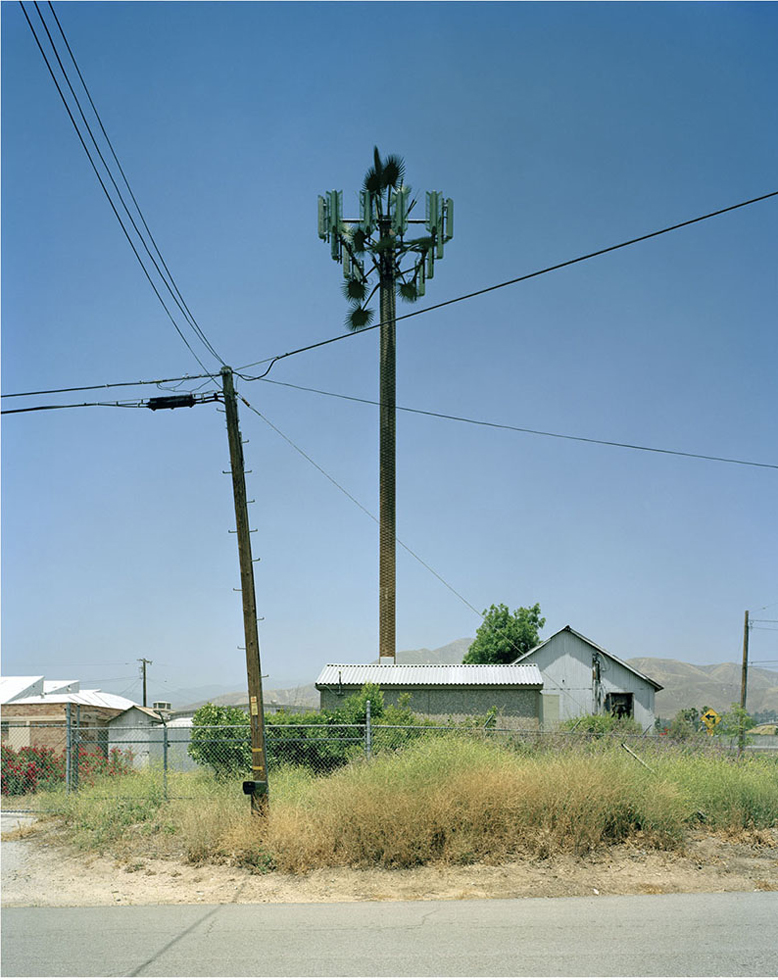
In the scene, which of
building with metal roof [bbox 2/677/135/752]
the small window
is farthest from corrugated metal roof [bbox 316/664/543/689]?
the small window

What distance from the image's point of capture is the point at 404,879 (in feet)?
33.3

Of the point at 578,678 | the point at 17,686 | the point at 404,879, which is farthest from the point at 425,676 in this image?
the point at 17,686

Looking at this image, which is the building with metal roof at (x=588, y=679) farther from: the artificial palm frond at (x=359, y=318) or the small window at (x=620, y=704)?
the artificial palm frond at (x=359, y=318)

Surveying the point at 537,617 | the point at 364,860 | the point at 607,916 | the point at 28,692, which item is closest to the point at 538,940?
the point at 607,916

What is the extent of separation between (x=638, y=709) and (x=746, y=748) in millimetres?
22318

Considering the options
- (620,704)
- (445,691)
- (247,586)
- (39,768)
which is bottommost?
(620,704)

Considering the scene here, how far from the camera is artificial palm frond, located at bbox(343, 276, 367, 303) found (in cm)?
2825

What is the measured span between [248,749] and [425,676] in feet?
31.2

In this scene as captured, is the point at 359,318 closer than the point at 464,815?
No

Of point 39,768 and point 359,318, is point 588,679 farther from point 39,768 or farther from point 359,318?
point 39,768

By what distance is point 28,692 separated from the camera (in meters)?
33.4

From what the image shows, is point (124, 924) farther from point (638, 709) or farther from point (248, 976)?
point (638, 709)

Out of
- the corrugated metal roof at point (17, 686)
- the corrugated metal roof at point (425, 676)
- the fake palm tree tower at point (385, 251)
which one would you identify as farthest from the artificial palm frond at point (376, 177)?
the corrugated metal roof at point (17, 686)

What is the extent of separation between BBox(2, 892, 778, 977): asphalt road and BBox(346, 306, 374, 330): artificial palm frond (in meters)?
21.7
